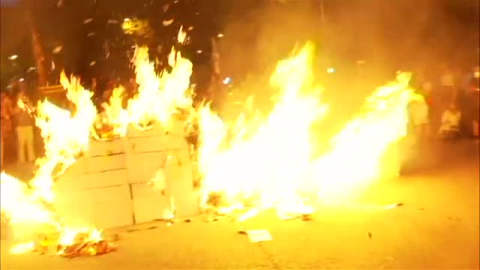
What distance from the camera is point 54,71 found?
9633mm

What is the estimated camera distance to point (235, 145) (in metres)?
9.51

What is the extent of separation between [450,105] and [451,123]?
42 centimetres

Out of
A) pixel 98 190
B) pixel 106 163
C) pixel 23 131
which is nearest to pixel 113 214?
pixel 98 190

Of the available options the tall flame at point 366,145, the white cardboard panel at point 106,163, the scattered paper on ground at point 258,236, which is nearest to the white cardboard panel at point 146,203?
the white cardboard panel at point 106,163

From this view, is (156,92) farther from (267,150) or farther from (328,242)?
(328,242)

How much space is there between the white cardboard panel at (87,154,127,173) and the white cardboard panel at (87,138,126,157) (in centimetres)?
5

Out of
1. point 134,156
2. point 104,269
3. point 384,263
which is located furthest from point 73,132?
point 384,263

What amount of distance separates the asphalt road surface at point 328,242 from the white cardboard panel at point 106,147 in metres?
0.94

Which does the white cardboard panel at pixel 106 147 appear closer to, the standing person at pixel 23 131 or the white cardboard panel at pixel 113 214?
the white cardboard panel at pixel 113 214

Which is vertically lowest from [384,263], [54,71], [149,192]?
[384,263]

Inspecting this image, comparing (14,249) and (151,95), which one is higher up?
(151,95)

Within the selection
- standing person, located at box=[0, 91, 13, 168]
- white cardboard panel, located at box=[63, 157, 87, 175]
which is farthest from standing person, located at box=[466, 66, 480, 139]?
standing person, located at box=[0, 91, 13, 168]

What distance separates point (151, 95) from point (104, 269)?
3001 millimetres

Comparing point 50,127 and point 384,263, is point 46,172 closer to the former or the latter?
point 50,127
